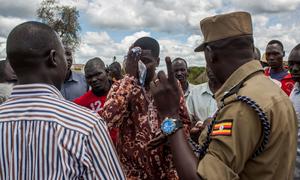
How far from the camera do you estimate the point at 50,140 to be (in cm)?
163

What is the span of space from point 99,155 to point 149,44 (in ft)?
5.56

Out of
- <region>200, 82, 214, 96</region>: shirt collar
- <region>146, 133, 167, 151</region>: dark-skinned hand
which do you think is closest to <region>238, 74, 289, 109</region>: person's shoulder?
<region>146, 133, 167, 151</region>: dark-skinned hand

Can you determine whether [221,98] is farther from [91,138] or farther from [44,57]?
[44,57]

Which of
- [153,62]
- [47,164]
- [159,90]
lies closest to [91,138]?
[47,164]

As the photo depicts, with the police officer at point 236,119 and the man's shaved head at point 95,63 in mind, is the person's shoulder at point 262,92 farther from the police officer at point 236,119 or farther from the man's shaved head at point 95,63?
the man's shaved head at point 95,63

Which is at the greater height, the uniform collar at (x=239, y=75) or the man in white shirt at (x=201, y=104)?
the uniform collar at (x=239, y=75)

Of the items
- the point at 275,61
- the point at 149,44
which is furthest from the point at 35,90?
the point at 275,61

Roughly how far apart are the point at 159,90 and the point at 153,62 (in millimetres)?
1137

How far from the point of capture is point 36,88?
1.72 metres

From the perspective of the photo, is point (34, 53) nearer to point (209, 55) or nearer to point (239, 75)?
point (209, 55)

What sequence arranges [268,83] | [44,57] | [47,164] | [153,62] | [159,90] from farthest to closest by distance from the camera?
[153,62], [159,90], [268,83], [44,57], [47,164]

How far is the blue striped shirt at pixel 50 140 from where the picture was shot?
5.32ft

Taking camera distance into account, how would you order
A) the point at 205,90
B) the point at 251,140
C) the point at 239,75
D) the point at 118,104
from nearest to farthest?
the point at 251,140 < the point at 239,75 < the point at 118,104 < the point at 205,90

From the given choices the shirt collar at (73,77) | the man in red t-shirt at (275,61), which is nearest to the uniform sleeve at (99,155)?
the shirt collar at (73,77)
